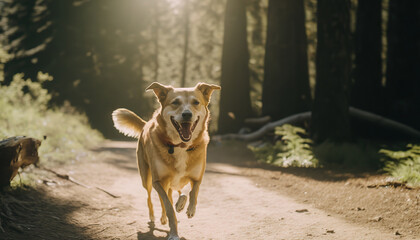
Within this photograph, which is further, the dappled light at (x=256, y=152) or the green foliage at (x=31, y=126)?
the green foliage at (x=31, y=126)

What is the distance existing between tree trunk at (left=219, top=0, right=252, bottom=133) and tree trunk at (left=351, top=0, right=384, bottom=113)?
4.64 meters

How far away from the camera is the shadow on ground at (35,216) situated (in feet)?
14.0

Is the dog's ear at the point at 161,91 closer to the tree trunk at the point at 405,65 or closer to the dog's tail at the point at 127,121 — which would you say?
the dog's tail at the point at 127,121

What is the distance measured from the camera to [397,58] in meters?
12.2

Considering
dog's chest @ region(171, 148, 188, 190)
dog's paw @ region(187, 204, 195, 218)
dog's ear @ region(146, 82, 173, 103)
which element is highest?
dog's ear @ region(146, 82, 173, 103)

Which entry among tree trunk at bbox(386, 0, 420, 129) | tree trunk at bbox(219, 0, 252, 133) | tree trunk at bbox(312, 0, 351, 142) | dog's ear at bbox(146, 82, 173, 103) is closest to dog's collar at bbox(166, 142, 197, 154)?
dog's ear at bbox(146, 82, 173, 103)

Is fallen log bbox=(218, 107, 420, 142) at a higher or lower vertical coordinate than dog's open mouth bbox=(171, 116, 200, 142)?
lower

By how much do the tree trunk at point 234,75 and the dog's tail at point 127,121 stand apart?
10.4 meters

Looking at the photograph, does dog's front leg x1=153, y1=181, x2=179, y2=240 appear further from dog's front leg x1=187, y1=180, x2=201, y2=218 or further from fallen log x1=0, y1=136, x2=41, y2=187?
fallen log x1=0, y1=136, x2=41, y2=187

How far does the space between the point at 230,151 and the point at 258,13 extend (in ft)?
40.8

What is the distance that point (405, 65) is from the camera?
12.0 metres

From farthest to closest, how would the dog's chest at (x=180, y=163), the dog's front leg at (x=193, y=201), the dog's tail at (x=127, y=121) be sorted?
the dog's tail at (x=127, y=121)
the dog's chest at (x=180, y=163)
the dog's front leg at (x=193, y=201)

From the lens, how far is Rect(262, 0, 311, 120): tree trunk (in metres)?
13.5

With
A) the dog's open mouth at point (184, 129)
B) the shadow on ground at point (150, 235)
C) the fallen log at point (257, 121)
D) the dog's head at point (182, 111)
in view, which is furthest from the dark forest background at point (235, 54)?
the shadow on ground at point (150, 235)
